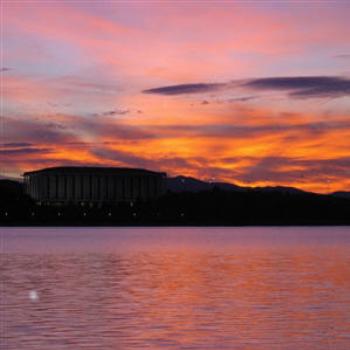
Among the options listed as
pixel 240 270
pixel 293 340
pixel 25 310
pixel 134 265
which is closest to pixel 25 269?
pixel 134 265

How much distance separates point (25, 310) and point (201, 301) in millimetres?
11536

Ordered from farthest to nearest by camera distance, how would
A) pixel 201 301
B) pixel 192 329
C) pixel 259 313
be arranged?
pixel 201 301, pixel 259 313, pixel 192 329

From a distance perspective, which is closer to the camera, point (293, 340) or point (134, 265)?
point (293, 340)

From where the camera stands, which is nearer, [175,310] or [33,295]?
[175,310]

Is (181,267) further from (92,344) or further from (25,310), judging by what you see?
(92,344)

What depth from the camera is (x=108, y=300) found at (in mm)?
58812

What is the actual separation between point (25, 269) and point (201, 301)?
38952mm

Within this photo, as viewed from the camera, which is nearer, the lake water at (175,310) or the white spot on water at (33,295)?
the lake water at (175,310)

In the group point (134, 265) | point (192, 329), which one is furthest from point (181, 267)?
point (192, 329)

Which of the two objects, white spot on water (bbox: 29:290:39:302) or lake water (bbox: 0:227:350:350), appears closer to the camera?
lake water (bbox: 0:227:350:350)

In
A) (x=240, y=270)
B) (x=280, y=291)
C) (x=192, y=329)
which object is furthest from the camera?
(x=240, y=270)

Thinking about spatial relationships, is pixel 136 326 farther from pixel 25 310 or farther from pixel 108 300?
pixel 108 300

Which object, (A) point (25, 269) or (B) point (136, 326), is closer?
(B) point (136, 326)

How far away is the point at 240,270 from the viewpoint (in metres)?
90.4
